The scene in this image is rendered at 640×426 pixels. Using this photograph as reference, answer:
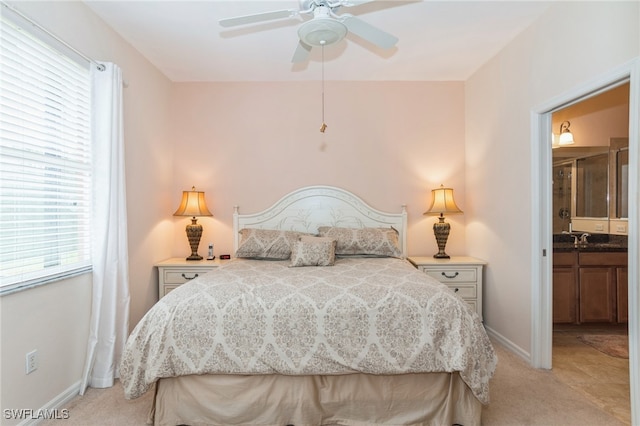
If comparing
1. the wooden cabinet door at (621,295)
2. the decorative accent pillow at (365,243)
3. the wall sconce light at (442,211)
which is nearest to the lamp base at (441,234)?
the wall sconce light at (442,211)

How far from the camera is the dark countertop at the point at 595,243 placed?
351cm

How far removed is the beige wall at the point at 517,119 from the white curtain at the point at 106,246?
332 centimetres

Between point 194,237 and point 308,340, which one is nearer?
point 308,340

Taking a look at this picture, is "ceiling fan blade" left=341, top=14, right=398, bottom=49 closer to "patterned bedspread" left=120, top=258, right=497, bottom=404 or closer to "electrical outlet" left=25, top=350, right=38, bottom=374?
"patterned bedspread" left=120, top=258, right=497, bottom=404

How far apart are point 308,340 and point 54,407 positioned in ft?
5.72

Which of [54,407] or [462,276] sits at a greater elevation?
[462,276]

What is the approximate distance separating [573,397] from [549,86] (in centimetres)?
227

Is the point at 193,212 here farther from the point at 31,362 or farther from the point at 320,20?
the point at 320,20

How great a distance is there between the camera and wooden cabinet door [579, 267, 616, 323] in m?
3.53

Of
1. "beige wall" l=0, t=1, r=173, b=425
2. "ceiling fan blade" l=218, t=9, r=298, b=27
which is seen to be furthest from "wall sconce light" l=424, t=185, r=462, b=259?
"beige wall" l=0, t=1, r=173, b=425

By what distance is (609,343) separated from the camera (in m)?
3.19

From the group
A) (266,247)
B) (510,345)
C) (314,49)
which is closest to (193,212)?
(266,247)

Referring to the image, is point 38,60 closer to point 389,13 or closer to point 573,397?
point 389,13

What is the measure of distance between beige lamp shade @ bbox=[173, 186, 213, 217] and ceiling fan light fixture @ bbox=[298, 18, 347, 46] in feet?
7.37
